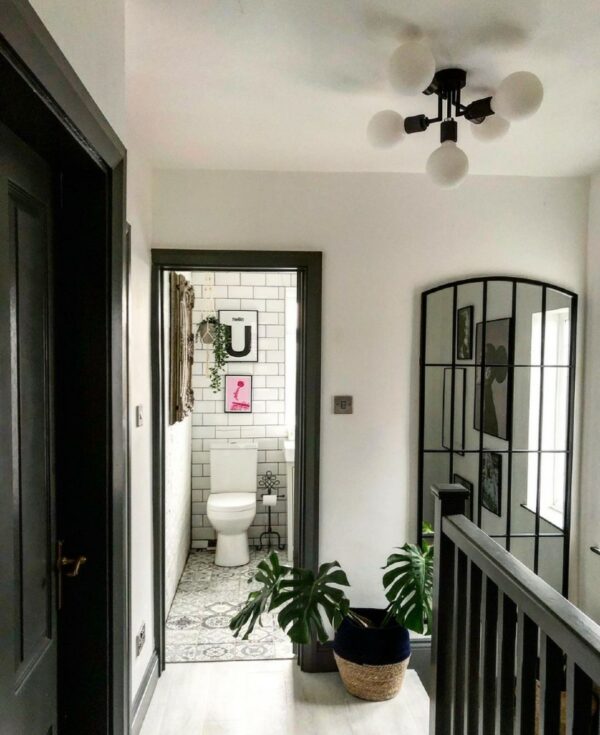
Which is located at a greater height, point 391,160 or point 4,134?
point 391,160

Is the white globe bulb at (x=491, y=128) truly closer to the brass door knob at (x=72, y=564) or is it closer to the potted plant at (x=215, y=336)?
the brass door knob at (x=72, y=564)

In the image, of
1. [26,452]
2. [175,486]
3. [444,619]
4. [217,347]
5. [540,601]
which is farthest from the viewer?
[217,347]

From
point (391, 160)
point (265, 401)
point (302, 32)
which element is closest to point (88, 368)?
point (302, 32)

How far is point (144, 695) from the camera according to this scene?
238cm

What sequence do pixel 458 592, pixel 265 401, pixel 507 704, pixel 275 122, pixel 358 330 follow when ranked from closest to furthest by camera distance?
pixel 507 704 → pixel 458 592 → pixel 275 122 → pixel 358 330 → pixel 265 401

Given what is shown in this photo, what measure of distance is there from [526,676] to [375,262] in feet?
6.59

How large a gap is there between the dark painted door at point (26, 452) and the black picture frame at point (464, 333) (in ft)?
6.62

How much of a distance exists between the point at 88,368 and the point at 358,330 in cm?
164

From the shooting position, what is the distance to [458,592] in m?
1.51

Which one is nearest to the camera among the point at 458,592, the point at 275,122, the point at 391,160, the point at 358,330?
the point at 458,592

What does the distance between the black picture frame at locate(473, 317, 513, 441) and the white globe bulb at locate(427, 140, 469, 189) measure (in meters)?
1.10

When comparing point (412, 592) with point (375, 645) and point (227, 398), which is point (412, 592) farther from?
point (227, 398)

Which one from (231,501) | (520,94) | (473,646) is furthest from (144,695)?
(520,94)

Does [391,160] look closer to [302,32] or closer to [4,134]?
[302,32]
